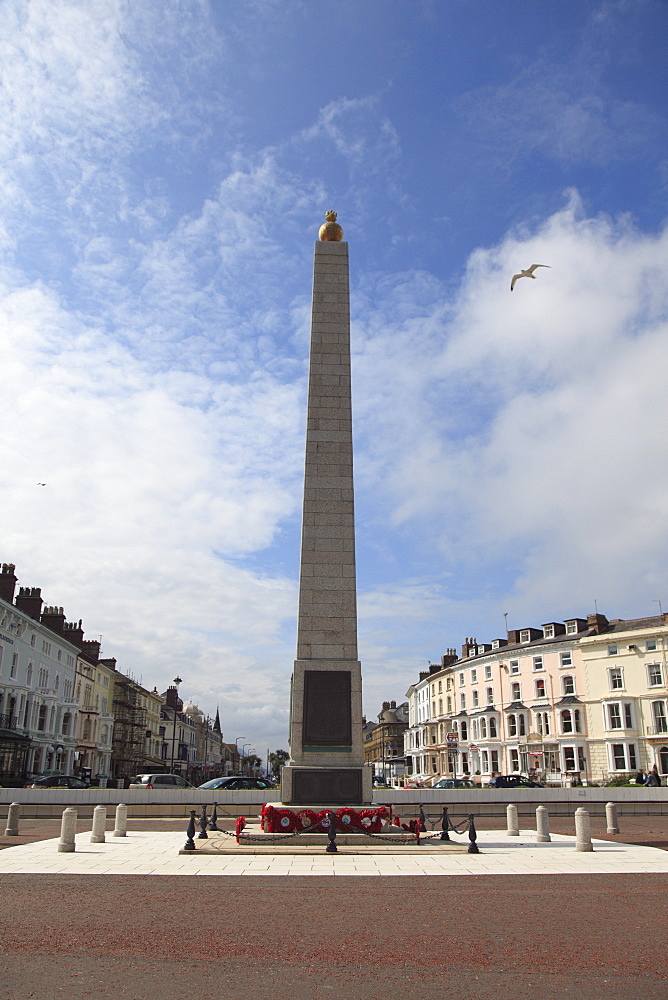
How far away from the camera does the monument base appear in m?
19.1

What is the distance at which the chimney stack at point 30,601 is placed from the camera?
54156mm

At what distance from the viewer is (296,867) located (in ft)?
48.7

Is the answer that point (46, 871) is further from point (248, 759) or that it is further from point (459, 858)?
point (248, 759)

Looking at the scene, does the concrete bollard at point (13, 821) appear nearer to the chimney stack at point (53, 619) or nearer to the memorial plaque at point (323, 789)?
the memorial plaque at point (323, 789)

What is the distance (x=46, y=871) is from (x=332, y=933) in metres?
7.37

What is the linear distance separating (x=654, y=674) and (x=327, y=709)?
39.4 metres

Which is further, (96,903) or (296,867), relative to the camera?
(296,867)

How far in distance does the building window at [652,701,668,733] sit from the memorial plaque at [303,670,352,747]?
38670 mm

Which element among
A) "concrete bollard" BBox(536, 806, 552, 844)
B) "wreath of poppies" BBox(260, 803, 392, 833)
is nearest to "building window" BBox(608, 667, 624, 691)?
"concrete bollard" BBox(536, 806, 552, 844)

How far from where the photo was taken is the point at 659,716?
51.3 meters

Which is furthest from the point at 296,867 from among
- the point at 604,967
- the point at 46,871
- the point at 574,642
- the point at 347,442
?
the point at 574,642

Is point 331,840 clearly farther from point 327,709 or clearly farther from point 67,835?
point 67,835

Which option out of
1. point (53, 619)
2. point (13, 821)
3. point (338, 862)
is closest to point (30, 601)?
point (53, 619)

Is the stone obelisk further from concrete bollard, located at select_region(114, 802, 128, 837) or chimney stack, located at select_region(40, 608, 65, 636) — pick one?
chimney stack, located at select_region(40, 608, 65, 636)
